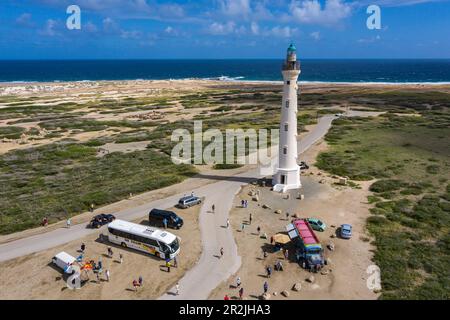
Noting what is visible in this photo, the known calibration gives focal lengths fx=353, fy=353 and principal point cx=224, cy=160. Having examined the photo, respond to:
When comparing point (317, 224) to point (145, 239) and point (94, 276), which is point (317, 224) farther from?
point (94, 276)

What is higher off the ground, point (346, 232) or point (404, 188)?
point (404, 188)

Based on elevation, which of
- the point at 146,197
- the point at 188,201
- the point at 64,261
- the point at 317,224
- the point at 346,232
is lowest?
the point at 64,261

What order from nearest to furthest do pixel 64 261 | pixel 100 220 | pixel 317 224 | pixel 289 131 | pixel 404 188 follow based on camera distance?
pixel 64 261
pixel 317 224
pixel 100 220
pixel 289 131
pixel 404 188

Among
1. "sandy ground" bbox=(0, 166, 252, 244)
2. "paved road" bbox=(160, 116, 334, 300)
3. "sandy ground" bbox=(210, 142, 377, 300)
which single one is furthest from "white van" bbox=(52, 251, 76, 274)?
"sandy ground" bbox=(210, 142, 377, 300)

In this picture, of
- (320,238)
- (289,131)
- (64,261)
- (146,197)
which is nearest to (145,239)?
(64,261)

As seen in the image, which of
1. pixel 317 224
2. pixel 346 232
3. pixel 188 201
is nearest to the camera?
pixel 346 232
